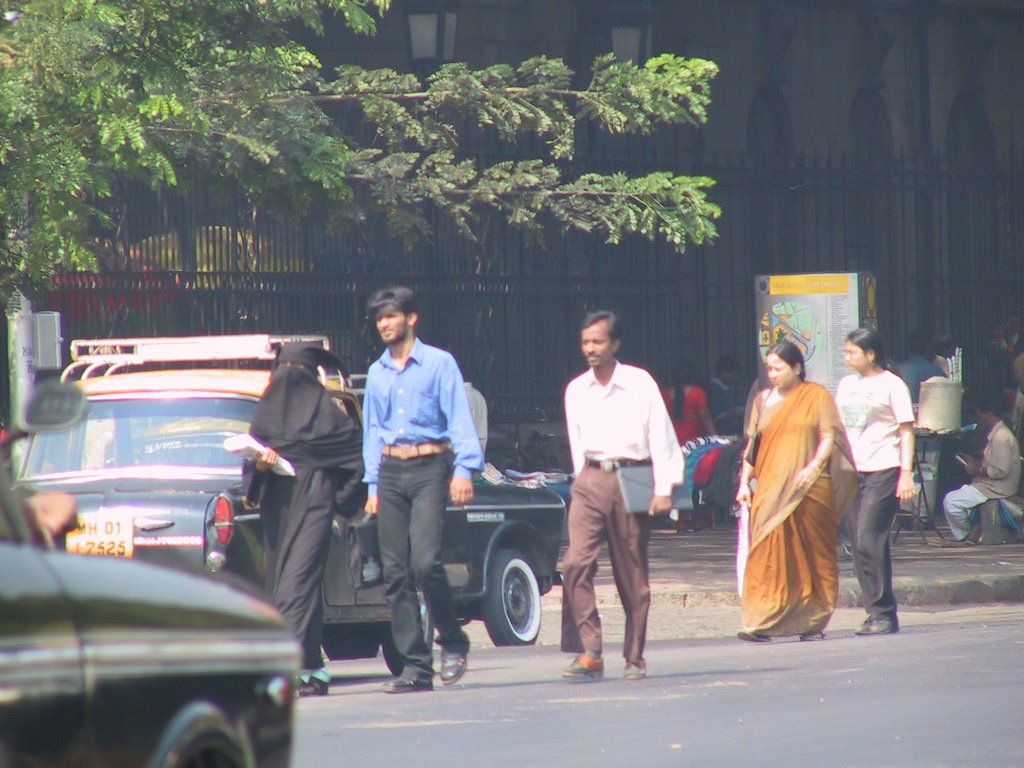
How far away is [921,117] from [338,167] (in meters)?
16.1

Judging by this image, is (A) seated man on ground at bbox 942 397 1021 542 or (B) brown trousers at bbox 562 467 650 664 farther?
(A) seated man on ground at bbox 942 397 1021 542

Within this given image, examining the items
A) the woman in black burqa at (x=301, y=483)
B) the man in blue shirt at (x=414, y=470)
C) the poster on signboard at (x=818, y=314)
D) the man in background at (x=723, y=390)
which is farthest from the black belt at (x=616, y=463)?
the man in background at (x=723, y=390)

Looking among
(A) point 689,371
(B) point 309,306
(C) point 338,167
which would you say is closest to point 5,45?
(C) point 338,167

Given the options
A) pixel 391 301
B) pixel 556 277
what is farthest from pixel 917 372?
pixel 391 301

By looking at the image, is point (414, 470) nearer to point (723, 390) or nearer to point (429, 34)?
point (429, 34)

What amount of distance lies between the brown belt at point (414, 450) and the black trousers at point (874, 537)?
3.43m

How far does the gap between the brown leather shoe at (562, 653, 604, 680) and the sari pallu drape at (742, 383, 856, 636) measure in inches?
76.6

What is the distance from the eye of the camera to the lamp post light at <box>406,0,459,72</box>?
17109mm

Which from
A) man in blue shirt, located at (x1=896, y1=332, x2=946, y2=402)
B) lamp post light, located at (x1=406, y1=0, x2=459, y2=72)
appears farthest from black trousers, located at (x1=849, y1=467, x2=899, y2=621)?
man in blue shirt, located at (x1=896, y1=332, x2=946, y2=402)

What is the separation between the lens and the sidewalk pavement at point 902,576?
46.2 ft

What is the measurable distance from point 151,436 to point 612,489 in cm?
223

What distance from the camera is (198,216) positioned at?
16.8 meters

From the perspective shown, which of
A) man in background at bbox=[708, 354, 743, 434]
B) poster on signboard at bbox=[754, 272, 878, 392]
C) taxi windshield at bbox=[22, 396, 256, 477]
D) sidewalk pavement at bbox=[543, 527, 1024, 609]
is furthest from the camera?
man in background at bbox=[708, 354, 743, 434]

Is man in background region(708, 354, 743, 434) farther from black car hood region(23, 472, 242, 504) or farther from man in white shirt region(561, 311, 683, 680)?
black car hood region(23, 472, 242, 504)
